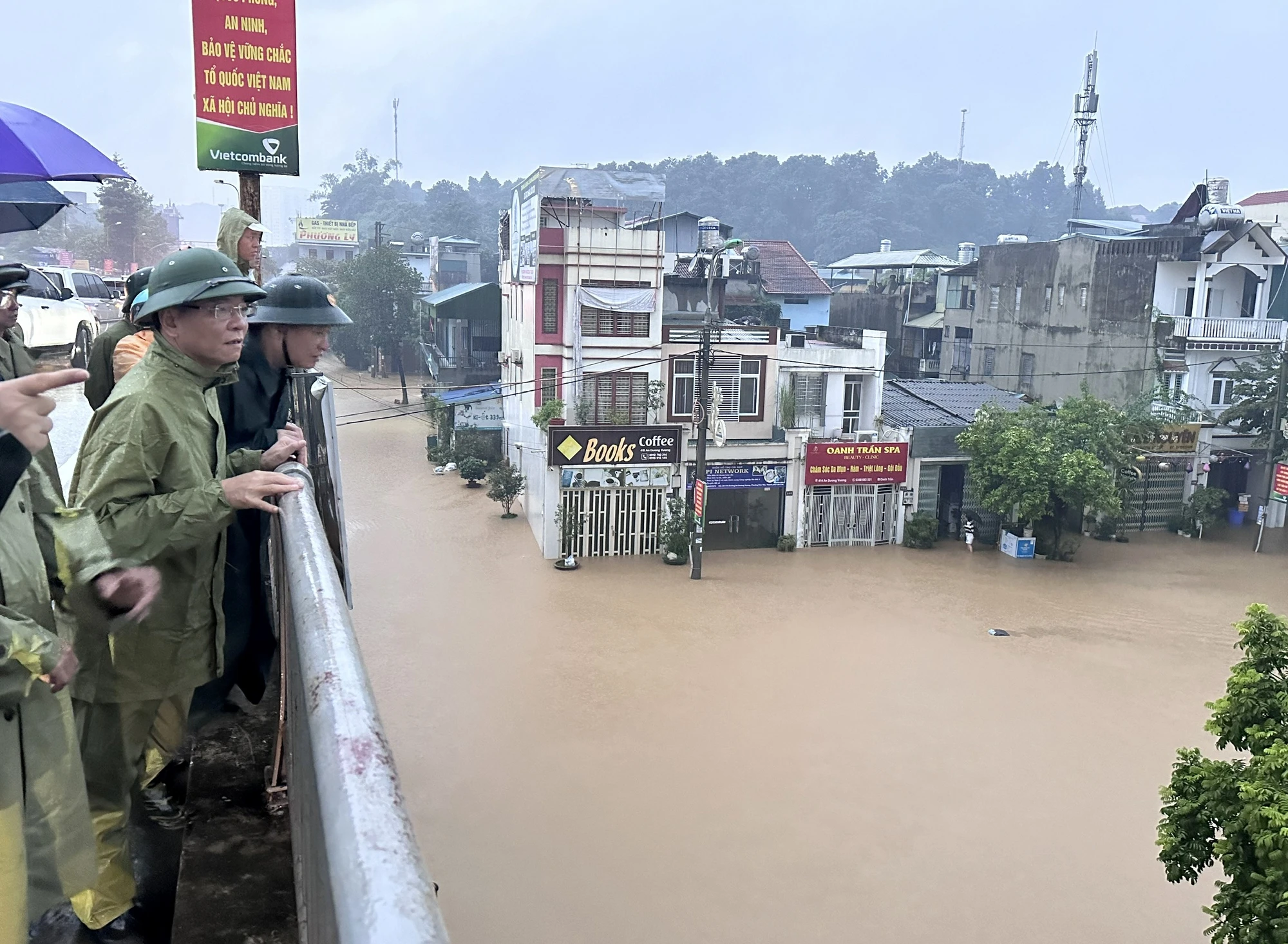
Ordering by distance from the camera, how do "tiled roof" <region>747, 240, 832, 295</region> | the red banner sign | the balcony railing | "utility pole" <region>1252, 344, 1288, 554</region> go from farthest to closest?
1. "tiled roof" <region>747, 240, 832, 295</region>
2. the balcony railing
3. "utility pole" <region>1252, 344, 1288, 554</region>
4. the red banner sign

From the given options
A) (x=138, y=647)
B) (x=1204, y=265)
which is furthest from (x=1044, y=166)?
(x=138, y=647)

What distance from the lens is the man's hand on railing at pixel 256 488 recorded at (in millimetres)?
2197

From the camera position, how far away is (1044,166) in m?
97.6

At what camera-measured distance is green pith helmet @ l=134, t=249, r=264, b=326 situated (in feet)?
8.02

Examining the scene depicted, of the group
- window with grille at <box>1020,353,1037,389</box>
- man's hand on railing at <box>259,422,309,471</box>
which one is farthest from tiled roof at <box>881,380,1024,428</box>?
man's hand on railing at <box>259,422,309,471</box>

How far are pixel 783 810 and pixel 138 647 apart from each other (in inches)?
449

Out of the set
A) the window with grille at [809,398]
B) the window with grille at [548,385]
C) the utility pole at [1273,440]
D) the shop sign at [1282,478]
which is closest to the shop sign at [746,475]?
the window with grille at [809,398]

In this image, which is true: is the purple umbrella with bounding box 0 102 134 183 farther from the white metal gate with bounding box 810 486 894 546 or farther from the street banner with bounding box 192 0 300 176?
the white metal gate with bounding box 810 486 894 546

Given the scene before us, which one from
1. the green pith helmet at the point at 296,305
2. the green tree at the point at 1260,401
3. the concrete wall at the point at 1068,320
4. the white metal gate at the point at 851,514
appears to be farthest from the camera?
the concrete wall at the point at 1068,320

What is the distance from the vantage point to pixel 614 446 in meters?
21.3

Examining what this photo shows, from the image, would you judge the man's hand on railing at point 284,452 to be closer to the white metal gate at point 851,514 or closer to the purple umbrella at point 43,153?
the purple umbrella at point 43,153

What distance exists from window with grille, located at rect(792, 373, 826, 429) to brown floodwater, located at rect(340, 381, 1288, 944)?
117 inches

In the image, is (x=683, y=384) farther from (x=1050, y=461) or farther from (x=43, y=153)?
(x=43, y=153)

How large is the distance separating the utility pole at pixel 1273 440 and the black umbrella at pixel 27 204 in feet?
81.1
